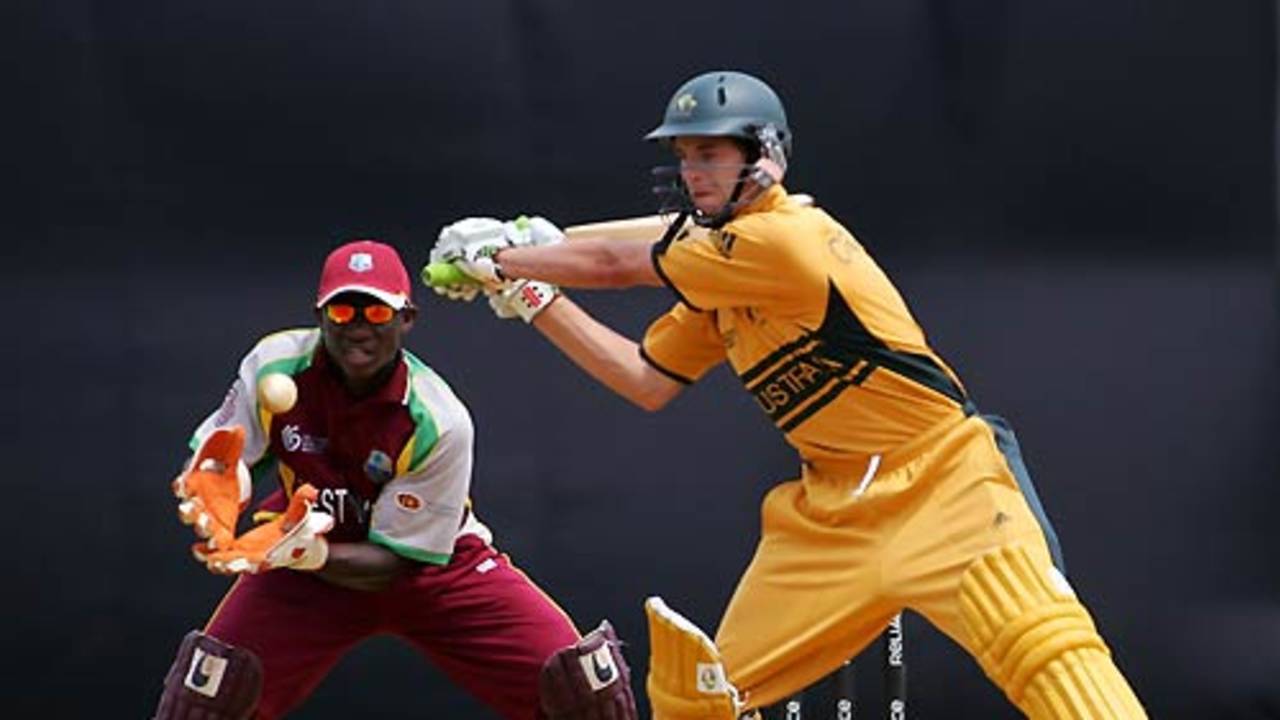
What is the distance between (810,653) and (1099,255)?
5.53 ft

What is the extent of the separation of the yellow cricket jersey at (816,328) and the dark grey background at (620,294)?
123 centimetres

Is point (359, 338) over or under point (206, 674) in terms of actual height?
Answer: over

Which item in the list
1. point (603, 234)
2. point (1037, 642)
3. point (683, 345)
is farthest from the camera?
point (603, 234)

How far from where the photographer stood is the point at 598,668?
20.2 ft

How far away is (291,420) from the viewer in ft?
19.8

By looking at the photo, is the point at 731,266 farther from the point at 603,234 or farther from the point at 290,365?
the point at 290,365

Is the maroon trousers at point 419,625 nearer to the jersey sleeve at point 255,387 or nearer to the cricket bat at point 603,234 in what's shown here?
the jersey sleeve at point 255,387

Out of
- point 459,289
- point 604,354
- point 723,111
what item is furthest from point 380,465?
point 723,111

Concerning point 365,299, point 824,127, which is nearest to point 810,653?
point 365,299

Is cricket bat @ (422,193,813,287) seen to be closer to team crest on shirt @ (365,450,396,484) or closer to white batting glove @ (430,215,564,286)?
white batting glove @ (430,215,564,286)

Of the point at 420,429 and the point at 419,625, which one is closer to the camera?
the point at 420,429

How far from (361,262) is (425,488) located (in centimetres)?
48

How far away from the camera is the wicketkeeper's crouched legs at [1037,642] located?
5281 mm

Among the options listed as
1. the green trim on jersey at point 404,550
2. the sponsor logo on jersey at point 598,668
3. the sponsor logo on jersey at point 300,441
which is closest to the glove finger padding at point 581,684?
the sponsor logo on jersey at point 598,668
